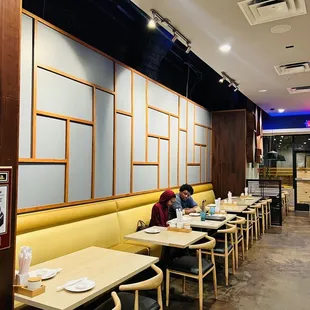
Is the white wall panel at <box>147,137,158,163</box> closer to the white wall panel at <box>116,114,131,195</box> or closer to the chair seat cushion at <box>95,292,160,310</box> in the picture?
the white wall panel at <box>116,114,131,195</box>

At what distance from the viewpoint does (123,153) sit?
4723 millimetres

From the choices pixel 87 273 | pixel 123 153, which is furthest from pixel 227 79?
pixel 87 273

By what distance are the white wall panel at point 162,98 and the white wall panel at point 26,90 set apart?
8.54 feet

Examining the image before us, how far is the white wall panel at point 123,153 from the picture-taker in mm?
4590

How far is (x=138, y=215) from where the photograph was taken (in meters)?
4.75

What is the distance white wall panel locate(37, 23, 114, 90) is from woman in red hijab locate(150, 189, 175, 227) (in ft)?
5.89

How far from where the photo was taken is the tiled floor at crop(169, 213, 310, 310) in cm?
345

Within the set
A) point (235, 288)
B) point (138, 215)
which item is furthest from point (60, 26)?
point (235, 288)

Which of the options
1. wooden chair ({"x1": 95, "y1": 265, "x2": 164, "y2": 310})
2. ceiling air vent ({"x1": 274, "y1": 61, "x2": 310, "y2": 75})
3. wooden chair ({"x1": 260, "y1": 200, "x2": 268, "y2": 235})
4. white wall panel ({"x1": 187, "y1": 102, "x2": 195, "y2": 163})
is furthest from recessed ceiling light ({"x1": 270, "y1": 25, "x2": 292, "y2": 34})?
wooden chair ({"x1": 260, "y1": 200, "x2": 268, "y2": 235})

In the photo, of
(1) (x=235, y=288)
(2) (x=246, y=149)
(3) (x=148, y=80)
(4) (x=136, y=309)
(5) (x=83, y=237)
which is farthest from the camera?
(2) (x=246, y=149)

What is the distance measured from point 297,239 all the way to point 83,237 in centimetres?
497

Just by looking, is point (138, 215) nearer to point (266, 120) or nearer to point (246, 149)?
point (246, 149)

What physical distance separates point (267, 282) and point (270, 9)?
346 centimetres

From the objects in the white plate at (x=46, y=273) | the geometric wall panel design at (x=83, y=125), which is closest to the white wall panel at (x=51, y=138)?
the geometric wall panel design at (x=83, y=125)
